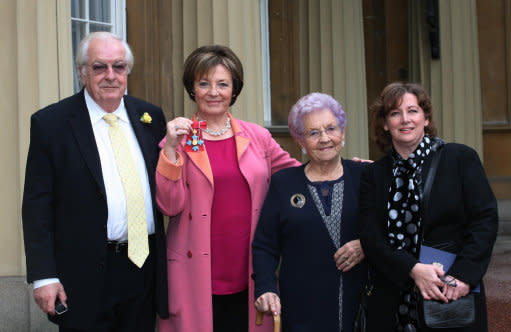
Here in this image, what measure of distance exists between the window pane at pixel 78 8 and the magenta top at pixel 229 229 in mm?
1980

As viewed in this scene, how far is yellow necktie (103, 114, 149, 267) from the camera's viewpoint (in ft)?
8.67

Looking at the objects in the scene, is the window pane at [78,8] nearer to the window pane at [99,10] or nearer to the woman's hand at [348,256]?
the window pane at [99,10]

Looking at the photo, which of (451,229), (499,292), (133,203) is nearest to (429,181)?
(451,229)

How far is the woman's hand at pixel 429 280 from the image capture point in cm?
242

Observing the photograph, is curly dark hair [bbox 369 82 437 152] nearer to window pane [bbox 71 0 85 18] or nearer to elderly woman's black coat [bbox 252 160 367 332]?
elderly woman's black coat [bbox 252 160 367 332]

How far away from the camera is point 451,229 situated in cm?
252

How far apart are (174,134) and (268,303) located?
0.87m

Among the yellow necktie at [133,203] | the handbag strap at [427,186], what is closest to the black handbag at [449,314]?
the handbag strap at [427,186]

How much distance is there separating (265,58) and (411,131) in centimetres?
457

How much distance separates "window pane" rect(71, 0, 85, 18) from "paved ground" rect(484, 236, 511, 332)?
3.64 meters

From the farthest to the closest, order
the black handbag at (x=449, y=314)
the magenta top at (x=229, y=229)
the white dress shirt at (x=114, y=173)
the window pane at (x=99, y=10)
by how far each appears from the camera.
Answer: the window pane at (x=99, y=10), the magenta top at (x=229, y=229), the white dress shirt at (x=114, y=173), the black handbag at (x=449, y=314)

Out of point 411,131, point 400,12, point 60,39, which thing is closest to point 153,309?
point 411,131

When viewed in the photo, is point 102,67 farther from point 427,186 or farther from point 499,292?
point 499,292

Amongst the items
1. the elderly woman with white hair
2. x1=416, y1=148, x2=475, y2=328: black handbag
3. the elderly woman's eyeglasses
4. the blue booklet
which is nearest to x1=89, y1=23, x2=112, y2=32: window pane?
the elderly woman with white hair
